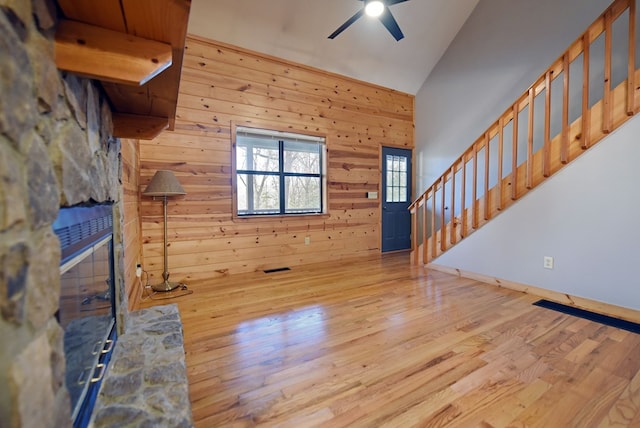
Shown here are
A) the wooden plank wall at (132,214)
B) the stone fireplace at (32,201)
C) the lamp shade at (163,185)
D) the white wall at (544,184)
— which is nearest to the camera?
the stone fireplace at (32,201)

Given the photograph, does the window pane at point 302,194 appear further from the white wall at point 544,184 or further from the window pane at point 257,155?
the white wall at point 544,184

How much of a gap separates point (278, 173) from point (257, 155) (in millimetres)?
396

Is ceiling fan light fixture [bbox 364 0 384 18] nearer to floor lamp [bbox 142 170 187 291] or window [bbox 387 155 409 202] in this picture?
window [bbox 387 155 409 202]

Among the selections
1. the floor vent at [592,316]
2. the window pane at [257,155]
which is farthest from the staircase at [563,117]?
the window pane at [257,155]

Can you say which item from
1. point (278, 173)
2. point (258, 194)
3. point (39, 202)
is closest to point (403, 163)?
point (278, 173)

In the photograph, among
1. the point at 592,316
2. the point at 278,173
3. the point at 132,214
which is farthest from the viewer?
the point at 278,173

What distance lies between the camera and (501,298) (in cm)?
297

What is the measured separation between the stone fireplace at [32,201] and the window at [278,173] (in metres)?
3.13

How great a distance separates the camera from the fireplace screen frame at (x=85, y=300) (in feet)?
3.16

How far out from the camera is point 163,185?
3143 millimetres

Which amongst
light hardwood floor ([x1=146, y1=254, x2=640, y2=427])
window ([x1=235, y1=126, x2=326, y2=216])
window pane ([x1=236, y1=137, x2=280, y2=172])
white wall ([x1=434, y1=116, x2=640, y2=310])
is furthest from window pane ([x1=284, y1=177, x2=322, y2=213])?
white wall ([x1=434, y1=116, x2=640, y2=310])

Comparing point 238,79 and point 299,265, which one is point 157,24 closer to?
point 238,79

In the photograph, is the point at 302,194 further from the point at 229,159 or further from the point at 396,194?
the point at 396,194

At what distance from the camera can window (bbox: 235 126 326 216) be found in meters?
4.12
